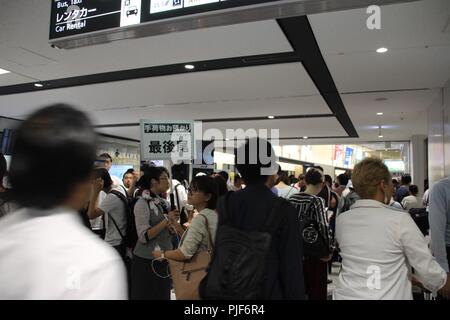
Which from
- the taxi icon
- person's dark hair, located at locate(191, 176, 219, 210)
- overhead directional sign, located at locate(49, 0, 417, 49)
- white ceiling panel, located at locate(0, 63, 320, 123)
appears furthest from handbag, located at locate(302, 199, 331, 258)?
white ceiling panel, located at locate(0, 63, 320, 123)

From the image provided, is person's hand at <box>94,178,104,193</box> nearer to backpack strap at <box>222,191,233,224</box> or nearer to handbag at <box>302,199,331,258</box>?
handbag at <box>302,199,331,258</box>

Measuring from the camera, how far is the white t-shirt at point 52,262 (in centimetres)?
79

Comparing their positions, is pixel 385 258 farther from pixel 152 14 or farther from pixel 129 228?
pixel 129 228

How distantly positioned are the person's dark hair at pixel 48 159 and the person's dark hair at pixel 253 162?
1163mm

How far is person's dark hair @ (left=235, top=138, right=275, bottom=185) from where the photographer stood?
195 cm

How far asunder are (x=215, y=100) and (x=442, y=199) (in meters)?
4.87

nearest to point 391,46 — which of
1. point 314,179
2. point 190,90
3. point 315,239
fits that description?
point 314,179

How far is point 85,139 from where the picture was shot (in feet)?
2.88

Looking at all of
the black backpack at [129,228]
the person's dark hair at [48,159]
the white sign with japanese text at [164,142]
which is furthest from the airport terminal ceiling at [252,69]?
the person's dark hair at [48,159]

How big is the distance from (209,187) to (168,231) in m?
0.77
